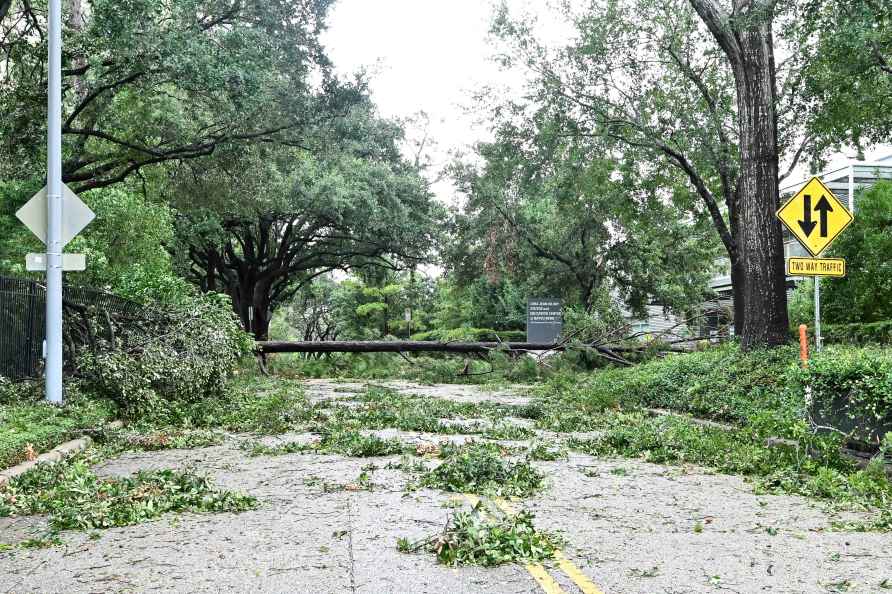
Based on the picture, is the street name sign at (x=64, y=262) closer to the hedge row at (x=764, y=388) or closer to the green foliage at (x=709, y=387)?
the green foliage at (x=709, y=387)

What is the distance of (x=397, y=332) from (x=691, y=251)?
28287 millimetres

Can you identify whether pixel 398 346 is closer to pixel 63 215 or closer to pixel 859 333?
pixel 859 333

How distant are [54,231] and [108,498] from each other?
752 cm

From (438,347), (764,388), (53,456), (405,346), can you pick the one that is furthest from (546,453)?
(405,346)

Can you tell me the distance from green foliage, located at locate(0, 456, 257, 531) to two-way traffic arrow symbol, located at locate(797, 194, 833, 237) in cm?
900

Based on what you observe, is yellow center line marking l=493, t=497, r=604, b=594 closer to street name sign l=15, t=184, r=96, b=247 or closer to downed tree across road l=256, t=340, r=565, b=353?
street name sign l=15, t=184, r=96, b=247

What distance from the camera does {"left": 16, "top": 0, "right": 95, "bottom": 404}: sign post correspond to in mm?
12828

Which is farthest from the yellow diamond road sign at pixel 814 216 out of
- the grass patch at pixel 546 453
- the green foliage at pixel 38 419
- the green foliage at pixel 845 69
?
the green foliage at pixel 38 419

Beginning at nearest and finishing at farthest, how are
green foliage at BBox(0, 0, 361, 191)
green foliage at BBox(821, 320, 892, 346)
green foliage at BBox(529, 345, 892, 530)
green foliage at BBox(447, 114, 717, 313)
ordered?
green foliage at BBox(529, 345, 892, 530) < green foliage at BBox(0, 0, 361, 191) < green foliage at BBox(821, 320, 892, 346) < green foliage at BBox(447, 114, 717, 313)

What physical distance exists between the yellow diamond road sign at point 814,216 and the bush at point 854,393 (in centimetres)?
216

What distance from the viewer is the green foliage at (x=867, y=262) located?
25.0 meters

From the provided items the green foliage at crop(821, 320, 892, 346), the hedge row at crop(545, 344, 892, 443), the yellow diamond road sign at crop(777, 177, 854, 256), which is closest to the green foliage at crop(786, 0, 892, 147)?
the yellow diamond road sign at crop(777, 177, 854, 256)

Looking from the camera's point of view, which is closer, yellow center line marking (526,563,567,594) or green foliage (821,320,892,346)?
yellow center line marking (526,563,567,594)

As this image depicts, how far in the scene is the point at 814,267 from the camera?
11.7 meters
